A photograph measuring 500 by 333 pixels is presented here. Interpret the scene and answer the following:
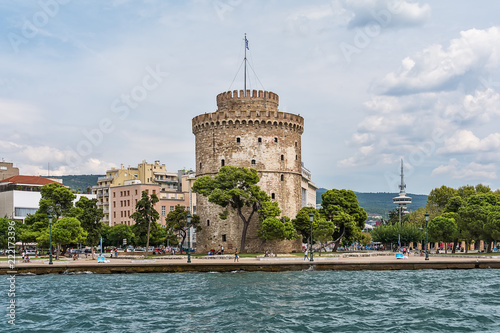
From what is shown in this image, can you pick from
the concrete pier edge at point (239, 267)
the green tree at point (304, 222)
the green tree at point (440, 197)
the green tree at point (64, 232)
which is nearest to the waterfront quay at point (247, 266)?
the concrete pier edge at point (239, 267)

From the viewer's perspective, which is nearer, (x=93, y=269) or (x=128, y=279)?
(x=128, y=279)

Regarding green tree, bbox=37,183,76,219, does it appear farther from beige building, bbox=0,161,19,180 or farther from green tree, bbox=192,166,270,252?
beige building, bbox=0,161,19,180

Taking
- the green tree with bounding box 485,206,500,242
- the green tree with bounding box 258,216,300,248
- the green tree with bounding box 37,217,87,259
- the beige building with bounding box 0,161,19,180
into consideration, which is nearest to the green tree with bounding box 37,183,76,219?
the green tree with bounding box 37,217,87,259

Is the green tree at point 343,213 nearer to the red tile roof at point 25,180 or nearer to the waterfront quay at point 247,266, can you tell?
the waterfront quay at point 247,266

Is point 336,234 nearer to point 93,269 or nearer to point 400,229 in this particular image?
point 400,229

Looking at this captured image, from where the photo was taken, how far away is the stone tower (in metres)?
64.2

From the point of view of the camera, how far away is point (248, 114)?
211 feet

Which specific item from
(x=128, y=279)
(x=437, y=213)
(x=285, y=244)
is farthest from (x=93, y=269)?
(x=437, y=213)

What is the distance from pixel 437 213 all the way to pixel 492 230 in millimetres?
39548

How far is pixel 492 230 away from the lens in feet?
194

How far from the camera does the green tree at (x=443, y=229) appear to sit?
69188 mm

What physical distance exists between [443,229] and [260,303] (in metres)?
44.4

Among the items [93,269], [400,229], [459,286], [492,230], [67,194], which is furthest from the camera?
[400,229]

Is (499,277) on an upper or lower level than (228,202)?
lower
